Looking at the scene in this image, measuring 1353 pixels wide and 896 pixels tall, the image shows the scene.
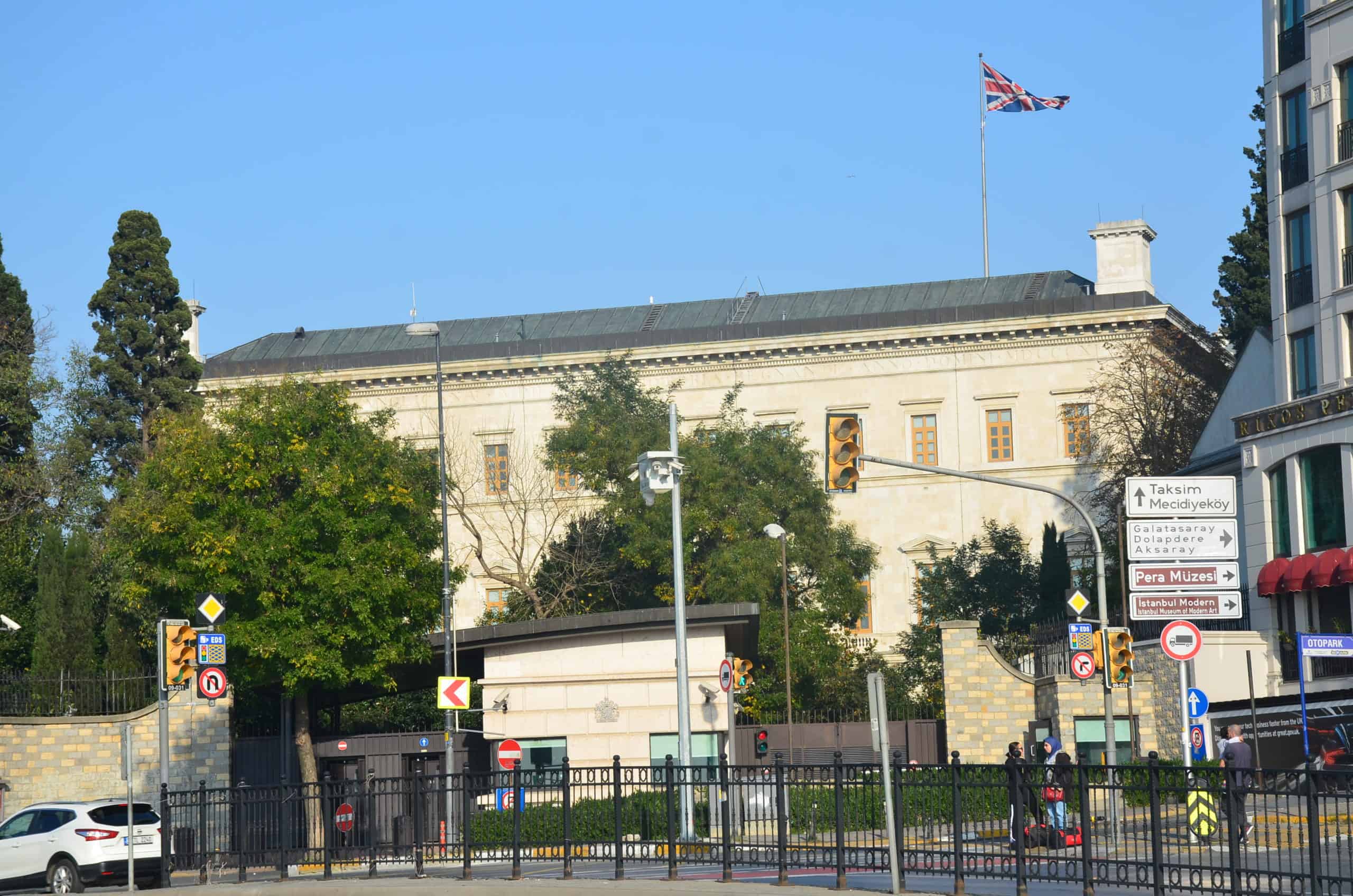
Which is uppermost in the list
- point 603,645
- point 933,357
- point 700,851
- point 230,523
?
point 933,357

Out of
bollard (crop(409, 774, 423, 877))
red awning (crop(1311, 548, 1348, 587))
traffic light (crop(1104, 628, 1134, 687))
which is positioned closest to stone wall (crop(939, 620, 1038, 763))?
red awning (crop(1311, 548, 1348, 587))

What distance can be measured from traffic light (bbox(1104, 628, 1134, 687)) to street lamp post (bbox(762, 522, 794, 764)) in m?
14.2

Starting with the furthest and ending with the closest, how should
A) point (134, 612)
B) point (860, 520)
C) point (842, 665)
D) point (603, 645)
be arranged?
point (860, 520)
point (842, 665)
point (134, 612)
point (603, 645)

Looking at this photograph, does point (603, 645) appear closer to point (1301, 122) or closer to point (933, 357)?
point (1301, 122)

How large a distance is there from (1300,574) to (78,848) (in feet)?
92.5

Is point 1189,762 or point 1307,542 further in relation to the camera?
point 1307,542

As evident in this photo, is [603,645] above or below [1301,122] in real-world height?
below

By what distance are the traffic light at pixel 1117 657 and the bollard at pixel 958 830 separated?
432 inches

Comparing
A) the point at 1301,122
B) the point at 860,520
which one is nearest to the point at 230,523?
the point at 1301,122

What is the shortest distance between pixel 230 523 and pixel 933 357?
120 ft

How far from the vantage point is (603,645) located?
37344 millimetres

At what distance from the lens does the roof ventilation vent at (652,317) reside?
78562 mm

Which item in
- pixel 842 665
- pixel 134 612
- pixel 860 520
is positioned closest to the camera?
pixel 134 612

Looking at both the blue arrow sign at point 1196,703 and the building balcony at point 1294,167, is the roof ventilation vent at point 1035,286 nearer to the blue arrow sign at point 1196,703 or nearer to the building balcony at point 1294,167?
the building balcony at point 1294,167
